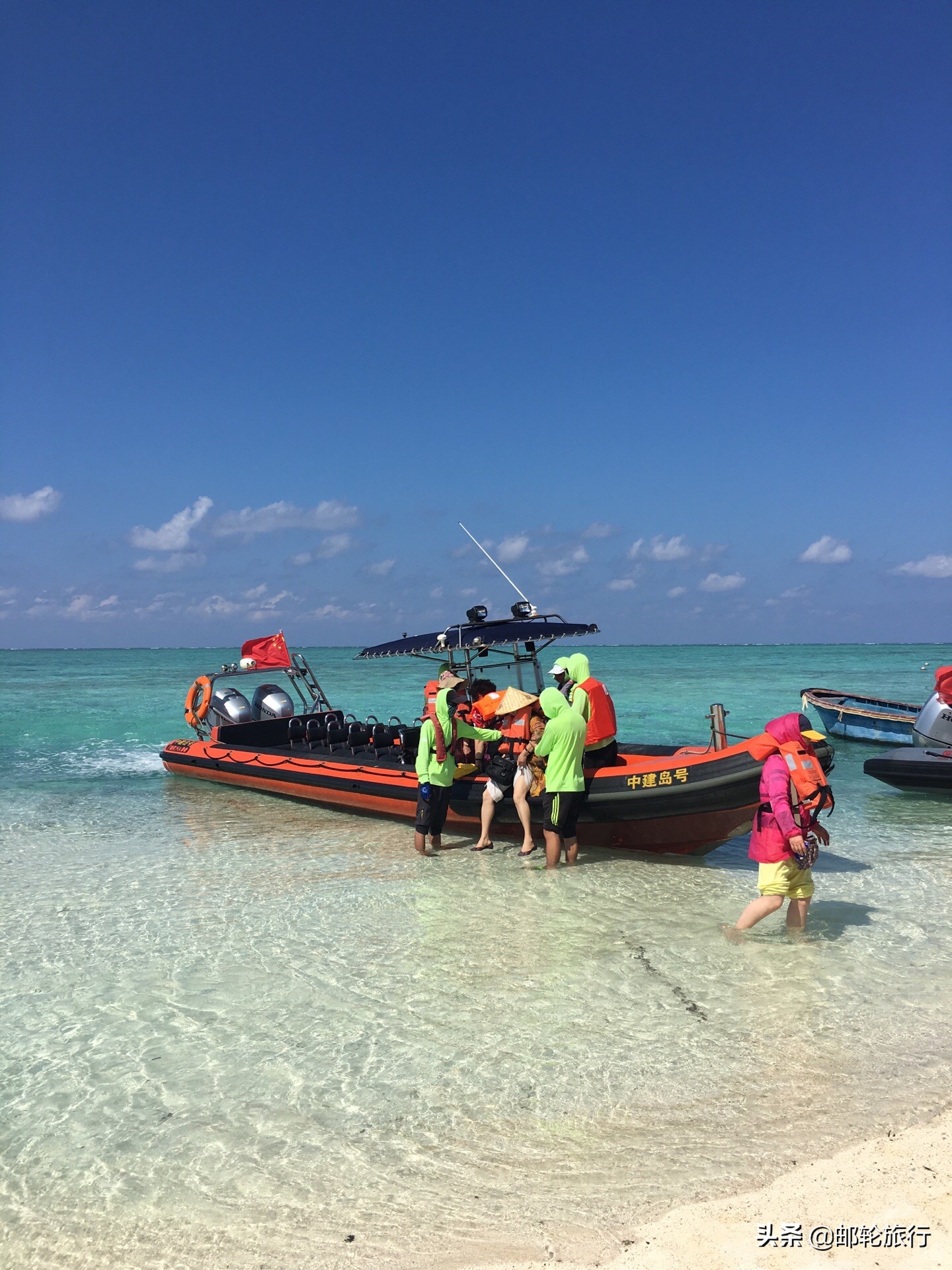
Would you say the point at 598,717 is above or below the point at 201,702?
above

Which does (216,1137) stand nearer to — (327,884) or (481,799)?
(327,884)

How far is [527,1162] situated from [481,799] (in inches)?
220

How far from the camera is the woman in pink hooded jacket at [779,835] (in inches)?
208

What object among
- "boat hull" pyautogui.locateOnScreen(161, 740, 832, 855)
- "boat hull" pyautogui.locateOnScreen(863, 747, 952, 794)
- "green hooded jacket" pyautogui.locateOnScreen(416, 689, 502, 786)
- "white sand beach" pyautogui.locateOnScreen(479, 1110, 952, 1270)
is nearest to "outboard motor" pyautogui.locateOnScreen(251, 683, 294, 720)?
"boat hull" pyautogui.locateOnScreen(161, 740, 832, 855)

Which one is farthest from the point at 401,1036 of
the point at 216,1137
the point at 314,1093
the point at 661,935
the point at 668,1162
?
the point at 661,935

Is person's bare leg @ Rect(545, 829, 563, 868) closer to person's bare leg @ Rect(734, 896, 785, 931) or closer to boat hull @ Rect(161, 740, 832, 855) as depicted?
boat hull @ Rect(161, 740, 832, 855)

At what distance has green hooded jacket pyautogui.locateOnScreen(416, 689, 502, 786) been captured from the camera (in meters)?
8.39

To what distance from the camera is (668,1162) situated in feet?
11.3

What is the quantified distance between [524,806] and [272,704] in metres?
7.51

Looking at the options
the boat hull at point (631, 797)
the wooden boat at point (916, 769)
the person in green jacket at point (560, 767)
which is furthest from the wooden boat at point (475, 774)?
the wooden boat at point (916, 769)

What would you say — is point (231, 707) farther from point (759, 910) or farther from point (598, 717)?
point (759, 910)

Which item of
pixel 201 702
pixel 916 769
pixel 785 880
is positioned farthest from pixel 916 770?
pixel 201 702

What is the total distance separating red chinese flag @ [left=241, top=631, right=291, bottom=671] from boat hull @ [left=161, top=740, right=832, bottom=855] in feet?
11.6

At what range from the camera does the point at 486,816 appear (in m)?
8.82
